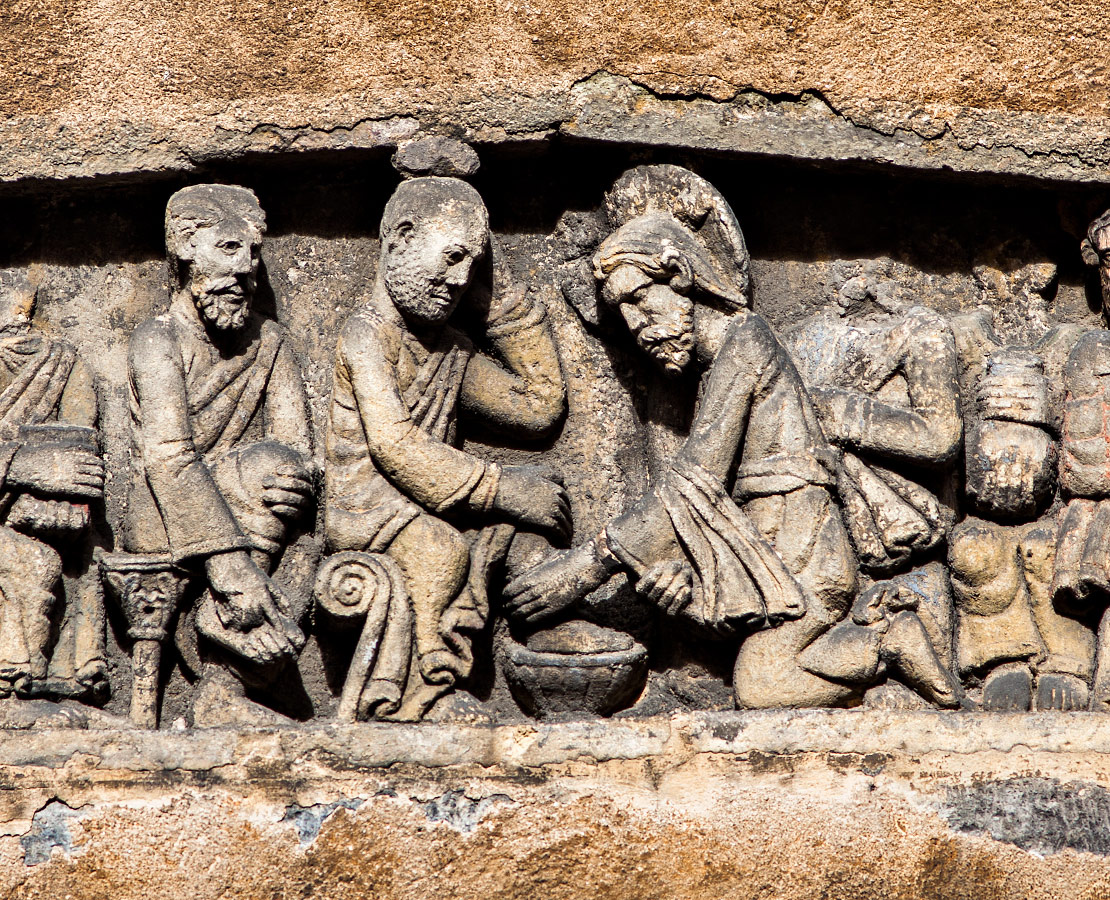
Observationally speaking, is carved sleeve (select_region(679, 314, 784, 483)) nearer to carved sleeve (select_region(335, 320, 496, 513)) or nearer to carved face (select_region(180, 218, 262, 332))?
carved sleeve (select_region(335, 320, 496, 513))

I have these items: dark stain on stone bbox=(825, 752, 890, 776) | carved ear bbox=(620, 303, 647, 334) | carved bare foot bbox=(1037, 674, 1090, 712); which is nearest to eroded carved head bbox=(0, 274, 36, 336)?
carved ear bbox=(620, 303, 647, 334)

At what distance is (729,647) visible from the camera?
5.39m

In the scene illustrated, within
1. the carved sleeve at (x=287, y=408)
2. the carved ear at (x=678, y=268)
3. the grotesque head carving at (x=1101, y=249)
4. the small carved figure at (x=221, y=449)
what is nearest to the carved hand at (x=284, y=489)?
the small carved figure at (x=221, y=449)

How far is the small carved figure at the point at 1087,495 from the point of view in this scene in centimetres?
527

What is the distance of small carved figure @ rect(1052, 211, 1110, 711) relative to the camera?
527 centimetres

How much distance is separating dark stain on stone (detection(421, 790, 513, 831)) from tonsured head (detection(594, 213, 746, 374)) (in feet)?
4.43

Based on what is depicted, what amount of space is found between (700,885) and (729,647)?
2.29 feet

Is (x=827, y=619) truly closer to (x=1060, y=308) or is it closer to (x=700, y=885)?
(x=700, y=885)

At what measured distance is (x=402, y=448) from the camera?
5324mm

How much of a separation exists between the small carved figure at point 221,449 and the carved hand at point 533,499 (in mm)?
548

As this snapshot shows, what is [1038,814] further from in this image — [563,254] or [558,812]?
[563,254]

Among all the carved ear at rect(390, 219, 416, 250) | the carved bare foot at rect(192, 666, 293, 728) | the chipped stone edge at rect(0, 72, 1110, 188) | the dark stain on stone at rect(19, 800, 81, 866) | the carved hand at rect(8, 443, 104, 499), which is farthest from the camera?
the chipped stone edge at rect(0, 72, 1110, 188)

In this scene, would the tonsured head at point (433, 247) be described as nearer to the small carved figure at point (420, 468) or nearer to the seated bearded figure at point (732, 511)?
the small carved figure at point (420, 468)

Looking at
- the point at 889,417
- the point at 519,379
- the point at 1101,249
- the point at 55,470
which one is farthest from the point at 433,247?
the point at 1101,249
